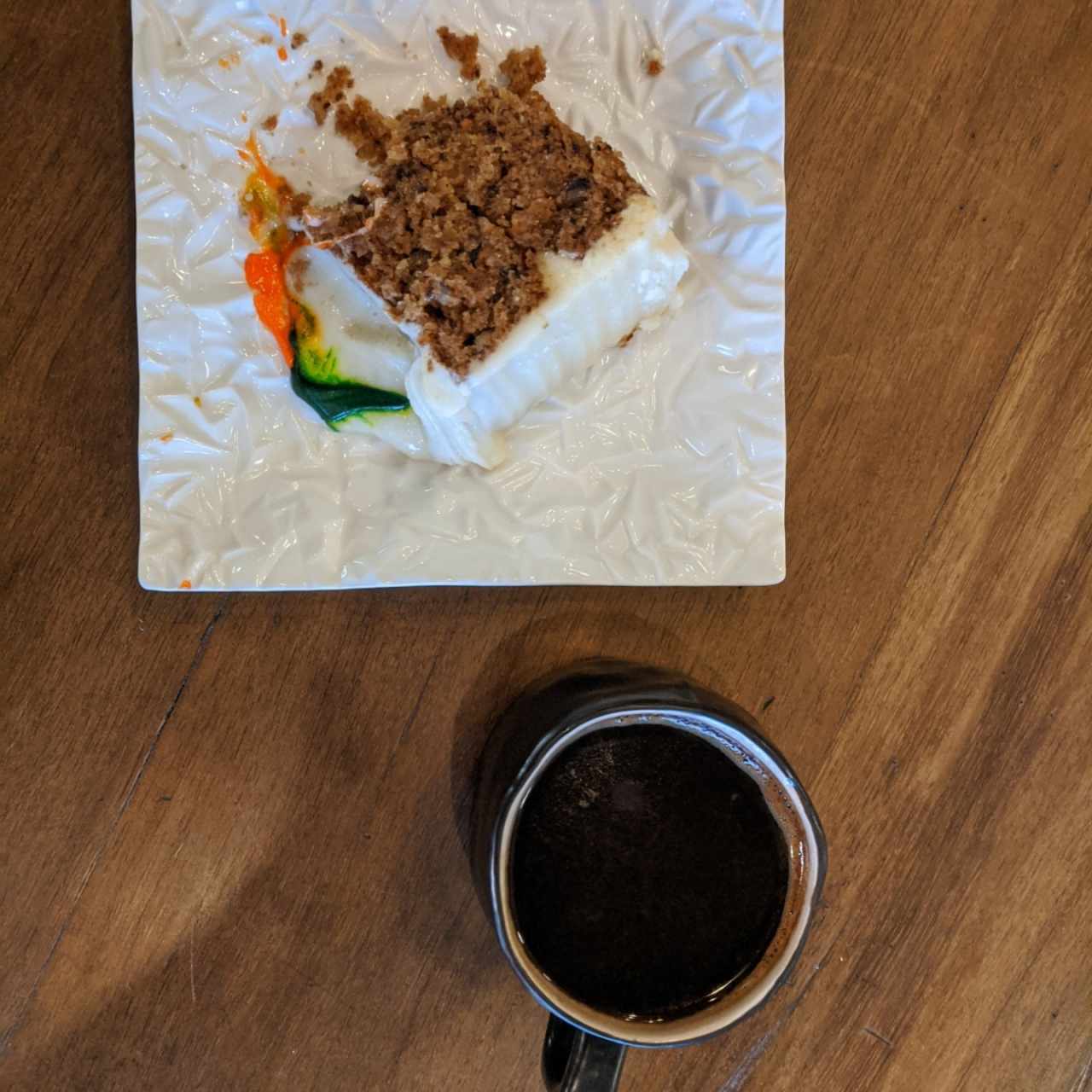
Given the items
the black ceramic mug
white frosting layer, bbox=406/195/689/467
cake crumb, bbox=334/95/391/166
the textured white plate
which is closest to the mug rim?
the black ceramic mug

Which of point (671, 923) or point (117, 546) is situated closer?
point (671, 923)

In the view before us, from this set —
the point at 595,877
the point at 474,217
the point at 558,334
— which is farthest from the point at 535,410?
the point at 595,877

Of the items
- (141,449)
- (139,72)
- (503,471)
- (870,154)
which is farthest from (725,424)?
(139,72)

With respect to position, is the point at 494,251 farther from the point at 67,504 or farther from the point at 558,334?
the point at 67,504

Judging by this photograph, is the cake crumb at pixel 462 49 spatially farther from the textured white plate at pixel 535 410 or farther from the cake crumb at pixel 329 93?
the cake crumb at pixel 329 93

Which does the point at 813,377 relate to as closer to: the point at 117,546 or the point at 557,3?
the point at 557,3

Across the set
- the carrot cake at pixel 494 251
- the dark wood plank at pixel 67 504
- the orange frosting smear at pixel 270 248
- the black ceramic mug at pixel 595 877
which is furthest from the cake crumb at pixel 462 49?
the black ceramic mug at pixel 595 877
